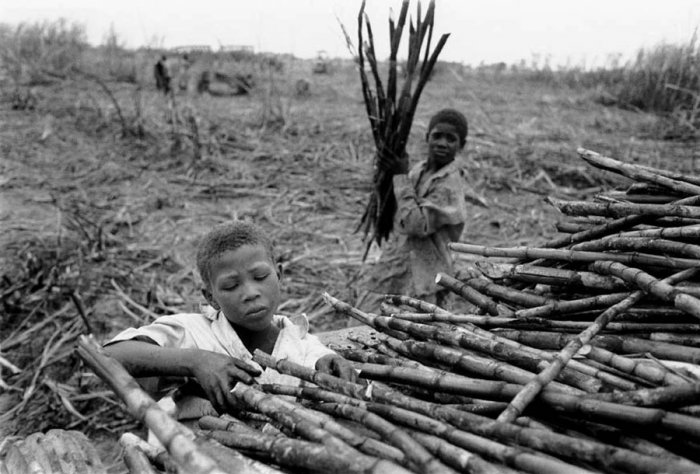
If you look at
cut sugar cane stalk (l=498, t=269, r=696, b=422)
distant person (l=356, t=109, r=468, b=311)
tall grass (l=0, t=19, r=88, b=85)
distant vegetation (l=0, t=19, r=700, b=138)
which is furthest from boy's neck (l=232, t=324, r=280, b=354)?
tall grass (l=0, t=19, r=88, b=85)

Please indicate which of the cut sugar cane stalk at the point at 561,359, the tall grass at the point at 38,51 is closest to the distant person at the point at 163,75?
the tall grass at the point at 38,51

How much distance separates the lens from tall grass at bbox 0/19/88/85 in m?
11.6

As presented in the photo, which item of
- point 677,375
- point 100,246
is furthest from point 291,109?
point 677,375

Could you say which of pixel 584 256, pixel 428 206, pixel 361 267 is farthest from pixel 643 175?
pixel 361 267

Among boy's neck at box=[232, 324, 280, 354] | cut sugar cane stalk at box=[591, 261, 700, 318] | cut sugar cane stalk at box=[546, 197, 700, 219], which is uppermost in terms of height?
cut sugar cane stalk at box=[546, 197, 700, 219]

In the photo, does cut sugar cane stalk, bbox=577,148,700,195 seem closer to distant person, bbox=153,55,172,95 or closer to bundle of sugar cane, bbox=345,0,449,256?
bundle of sugar cane, bbox=345,0,449,256

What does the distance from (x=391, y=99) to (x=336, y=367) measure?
214 cm

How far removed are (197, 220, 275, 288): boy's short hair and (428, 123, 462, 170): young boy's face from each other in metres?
1.94

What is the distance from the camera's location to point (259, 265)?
1.87 meters

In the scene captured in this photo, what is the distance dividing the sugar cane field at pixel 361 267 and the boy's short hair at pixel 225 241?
31 cm

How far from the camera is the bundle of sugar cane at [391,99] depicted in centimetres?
330

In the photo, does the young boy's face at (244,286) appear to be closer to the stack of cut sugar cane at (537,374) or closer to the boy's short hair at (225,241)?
the boy's short hair at (225,241)

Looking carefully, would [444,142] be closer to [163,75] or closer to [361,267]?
[361,267]

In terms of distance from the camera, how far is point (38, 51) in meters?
12.5
